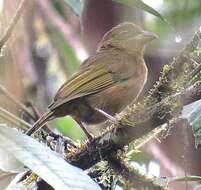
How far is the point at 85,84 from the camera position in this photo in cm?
361

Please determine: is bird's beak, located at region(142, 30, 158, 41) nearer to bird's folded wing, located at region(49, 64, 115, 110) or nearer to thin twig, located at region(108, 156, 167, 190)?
bird's folded wing, located at region(49, 64, 115, 110)

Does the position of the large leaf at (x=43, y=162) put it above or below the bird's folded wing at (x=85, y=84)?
below

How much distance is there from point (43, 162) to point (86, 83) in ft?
6.68

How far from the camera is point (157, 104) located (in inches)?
80.4

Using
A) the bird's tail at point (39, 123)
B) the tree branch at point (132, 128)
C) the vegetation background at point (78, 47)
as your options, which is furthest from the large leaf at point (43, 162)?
the bird's tail at point (39, 123)

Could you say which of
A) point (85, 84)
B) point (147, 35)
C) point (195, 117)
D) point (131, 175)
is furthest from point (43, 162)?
point (147, 35)

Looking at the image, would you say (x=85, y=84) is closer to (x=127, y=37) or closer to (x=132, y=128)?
(x=127, y=37)

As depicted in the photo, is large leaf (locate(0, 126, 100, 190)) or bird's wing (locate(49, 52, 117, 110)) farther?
bird's wing (locate(49, 52, 117, 110))

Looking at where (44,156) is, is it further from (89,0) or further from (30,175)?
(89,0)

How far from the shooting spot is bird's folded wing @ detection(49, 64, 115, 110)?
11.2 ft

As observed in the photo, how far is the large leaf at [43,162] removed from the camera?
60.1 inches

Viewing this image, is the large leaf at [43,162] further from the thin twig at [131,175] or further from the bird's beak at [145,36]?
the bird's beak at [145,36]

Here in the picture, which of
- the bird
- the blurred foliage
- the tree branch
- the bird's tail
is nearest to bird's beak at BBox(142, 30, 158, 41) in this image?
the bird

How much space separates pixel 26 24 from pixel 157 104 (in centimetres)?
342
